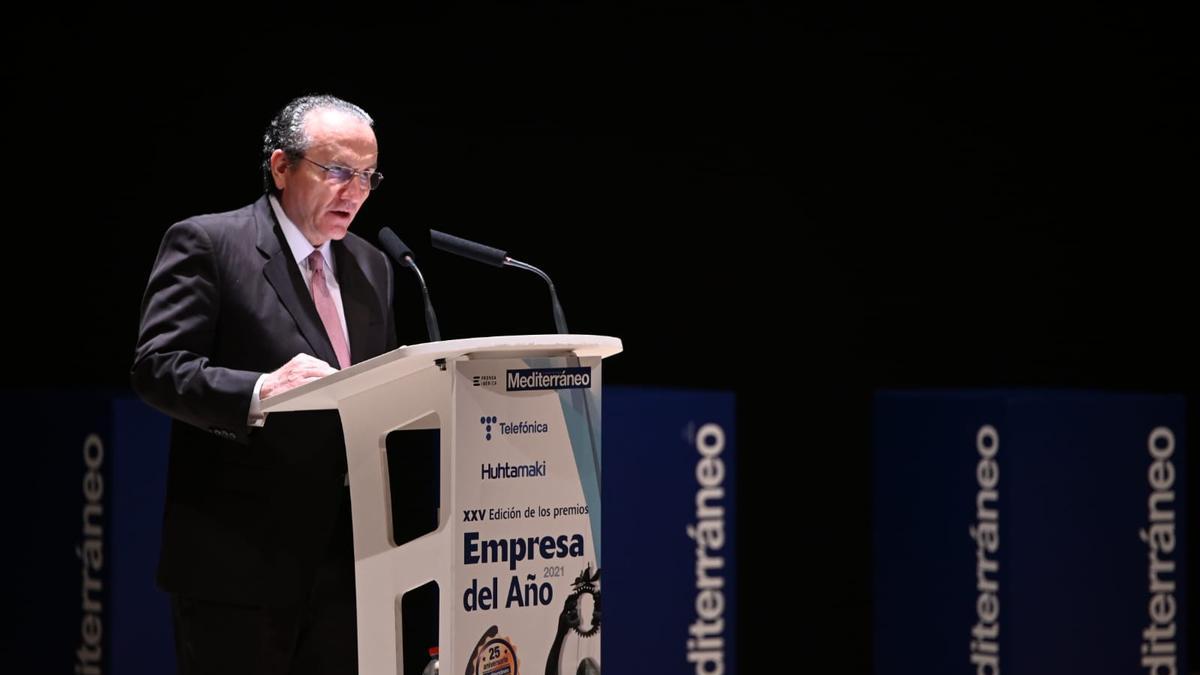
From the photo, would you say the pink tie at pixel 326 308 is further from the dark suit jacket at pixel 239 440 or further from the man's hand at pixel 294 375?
the man's hand at pixel 294 375

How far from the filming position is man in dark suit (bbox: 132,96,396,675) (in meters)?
2.39

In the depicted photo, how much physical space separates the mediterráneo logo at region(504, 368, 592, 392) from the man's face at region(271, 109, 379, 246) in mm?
498

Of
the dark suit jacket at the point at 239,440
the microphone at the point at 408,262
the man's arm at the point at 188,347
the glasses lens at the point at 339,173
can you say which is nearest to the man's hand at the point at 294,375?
the man's arm at the point at 188,347

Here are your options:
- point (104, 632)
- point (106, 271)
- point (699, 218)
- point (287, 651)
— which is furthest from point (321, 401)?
point (699, 218)

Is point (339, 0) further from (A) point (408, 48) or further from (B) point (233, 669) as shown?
(B) point (233, 669)

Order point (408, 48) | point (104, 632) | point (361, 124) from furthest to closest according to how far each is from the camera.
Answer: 1. point (408, 48)
2. point (104, 632)
3. point (361, 124)

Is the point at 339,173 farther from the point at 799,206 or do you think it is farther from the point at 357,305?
the point at 799,206

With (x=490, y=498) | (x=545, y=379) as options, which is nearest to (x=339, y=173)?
(x=545, y=379)

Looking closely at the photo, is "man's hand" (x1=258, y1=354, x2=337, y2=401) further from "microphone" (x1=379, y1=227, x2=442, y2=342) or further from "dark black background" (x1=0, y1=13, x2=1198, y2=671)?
"dark black background" (x1=0, y1=13, x2=1198, y2=671)

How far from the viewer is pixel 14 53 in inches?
171

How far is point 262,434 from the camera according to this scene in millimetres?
2441

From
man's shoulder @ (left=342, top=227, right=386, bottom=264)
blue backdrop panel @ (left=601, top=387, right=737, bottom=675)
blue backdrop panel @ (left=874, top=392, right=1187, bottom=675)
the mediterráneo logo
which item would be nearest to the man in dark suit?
man's shoulder @ (left=342, top=227, right=386, bottom=264)

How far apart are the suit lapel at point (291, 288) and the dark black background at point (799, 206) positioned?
1.99 meters

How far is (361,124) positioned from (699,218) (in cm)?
243
